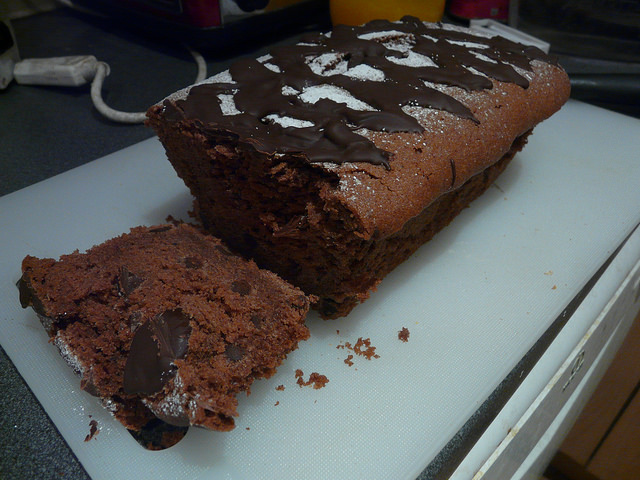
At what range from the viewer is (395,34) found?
2.11m

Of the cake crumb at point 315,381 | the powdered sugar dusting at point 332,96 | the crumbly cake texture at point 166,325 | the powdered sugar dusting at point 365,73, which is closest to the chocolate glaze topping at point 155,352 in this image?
the crumbly cake texture at point 166,325

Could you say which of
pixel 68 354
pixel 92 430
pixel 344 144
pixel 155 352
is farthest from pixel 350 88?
pixel 92 430

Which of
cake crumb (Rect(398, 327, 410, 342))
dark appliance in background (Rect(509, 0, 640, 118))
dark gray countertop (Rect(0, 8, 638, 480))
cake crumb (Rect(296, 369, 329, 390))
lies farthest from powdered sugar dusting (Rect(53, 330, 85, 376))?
dark appliance in background (Rect(509, 0, 640, 118))

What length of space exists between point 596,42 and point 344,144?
2.39 m

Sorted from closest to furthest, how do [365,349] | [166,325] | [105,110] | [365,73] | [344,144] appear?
1. [166,325]
2. [344,144]
3. [365,349]
4. [365,73]
5. [105,110]

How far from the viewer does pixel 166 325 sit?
4.18 feet

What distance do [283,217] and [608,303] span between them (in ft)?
3.96

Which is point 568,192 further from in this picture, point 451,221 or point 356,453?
point 356,453

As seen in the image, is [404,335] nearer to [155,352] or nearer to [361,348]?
[361,348]

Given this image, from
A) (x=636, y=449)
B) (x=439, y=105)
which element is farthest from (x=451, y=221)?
(x=636, y=449)

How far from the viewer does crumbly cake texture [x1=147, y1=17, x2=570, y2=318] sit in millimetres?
1426

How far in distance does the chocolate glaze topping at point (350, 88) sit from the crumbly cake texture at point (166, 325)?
0.42 m

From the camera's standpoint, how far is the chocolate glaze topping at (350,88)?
146cm

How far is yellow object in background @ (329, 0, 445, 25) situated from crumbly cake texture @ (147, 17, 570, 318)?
1021mm
